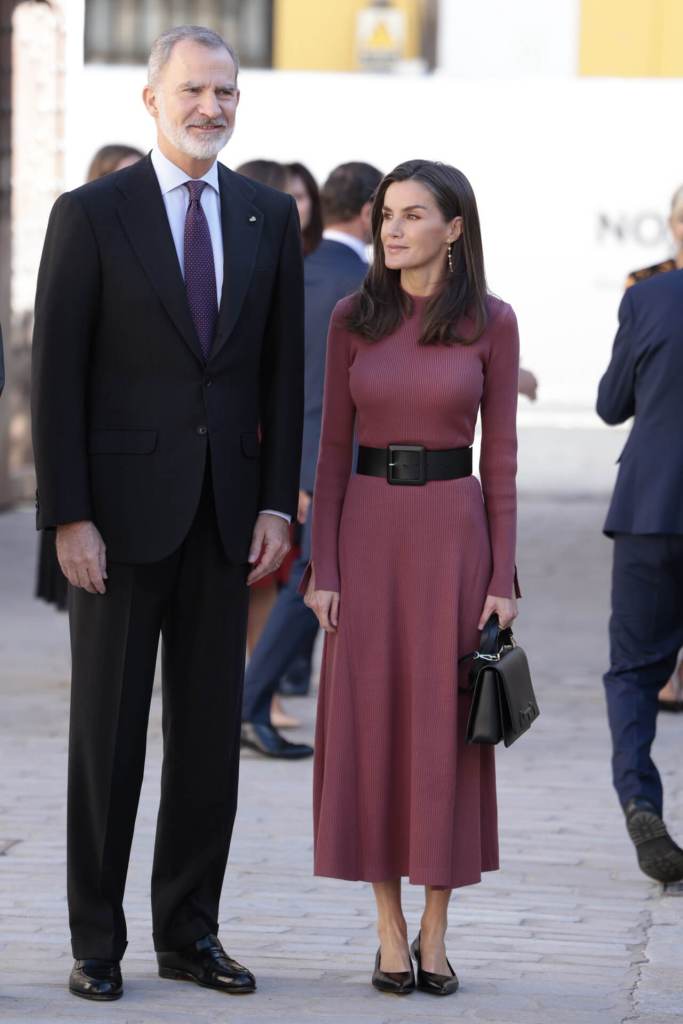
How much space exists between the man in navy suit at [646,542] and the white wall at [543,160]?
49.5ft

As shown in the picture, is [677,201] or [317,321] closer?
[677,201]

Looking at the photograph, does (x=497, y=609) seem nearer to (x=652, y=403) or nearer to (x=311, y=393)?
(x=652, y=403)

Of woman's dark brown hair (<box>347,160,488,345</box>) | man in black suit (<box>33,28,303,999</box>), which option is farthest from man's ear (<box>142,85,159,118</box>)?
woman's dark brown hair (<box>347,160,488,345</box>)

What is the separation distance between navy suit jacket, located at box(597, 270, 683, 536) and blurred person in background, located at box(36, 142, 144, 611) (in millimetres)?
2553

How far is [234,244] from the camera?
14.7 feet

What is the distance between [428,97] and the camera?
22.0m

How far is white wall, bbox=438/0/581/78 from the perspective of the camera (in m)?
23.8

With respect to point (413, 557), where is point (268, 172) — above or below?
above

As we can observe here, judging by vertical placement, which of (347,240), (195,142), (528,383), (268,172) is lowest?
(528,383)

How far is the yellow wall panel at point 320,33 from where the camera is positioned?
2428 cm

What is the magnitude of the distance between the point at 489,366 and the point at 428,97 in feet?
58.5

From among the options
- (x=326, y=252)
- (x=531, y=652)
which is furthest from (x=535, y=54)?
(x=326, y=252)

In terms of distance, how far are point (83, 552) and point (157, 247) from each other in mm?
656

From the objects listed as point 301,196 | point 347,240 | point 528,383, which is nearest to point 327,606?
point 528,383
